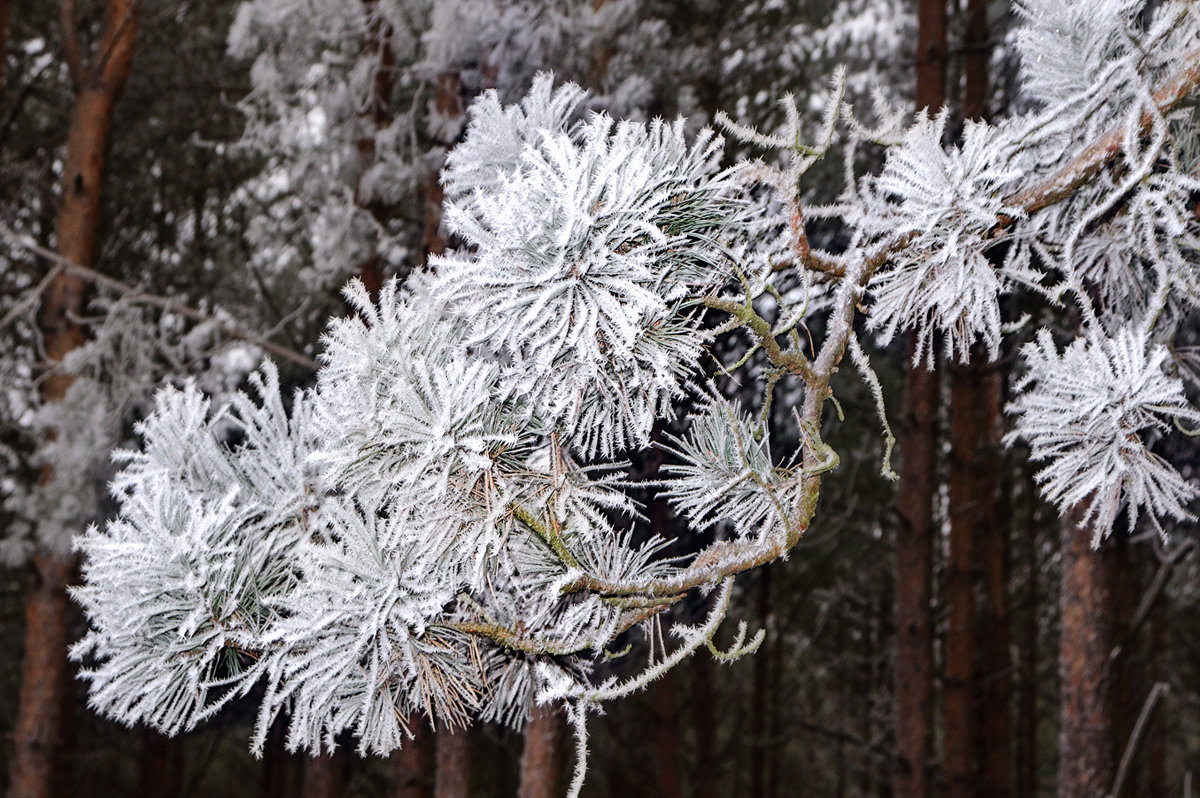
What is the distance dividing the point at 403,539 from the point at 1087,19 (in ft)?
5.64

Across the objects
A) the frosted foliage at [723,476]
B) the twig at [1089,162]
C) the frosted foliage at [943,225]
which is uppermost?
the twig at [1089,162]

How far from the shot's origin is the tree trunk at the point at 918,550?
6.74 meters

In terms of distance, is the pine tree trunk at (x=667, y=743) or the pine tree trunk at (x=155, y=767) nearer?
the pine tree trunk at (x=667, y=743)

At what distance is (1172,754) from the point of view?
2194 centimetres

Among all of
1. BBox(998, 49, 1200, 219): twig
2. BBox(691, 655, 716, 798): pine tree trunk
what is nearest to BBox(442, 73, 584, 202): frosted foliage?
BBox(998, 49, 1200, 219): twig

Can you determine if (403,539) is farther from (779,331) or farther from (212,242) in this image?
(212,242)

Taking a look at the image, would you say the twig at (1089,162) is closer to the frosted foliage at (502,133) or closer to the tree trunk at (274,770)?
the frosted foliage at (502,133)

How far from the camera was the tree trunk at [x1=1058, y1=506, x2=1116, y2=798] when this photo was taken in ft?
13.3

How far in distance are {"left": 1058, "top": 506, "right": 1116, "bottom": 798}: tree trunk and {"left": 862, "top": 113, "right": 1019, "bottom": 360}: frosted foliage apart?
2683 millimetres

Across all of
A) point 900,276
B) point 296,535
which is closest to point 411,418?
point 296,535

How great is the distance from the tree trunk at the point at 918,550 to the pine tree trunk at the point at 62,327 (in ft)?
18.2

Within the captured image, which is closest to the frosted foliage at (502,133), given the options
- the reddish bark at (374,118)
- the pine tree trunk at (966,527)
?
the reddish bark at (374,118)

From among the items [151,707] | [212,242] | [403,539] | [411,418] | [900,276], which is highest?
[212,242]

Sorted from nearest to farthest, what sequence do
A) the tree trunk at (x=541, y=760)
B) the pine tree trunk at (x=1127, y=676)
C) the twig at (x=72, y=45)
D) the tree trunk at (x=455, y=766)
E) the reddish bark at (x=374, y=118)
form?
1. the tree trunk at (x=541, y=760)
2. the tree trunk at (x=455, y=766)
3. the reddish bark at (x=374, y=118)
4. the twig at (x=72, y=45)
5. the pine tree trunk at (x=1127, y=676)
